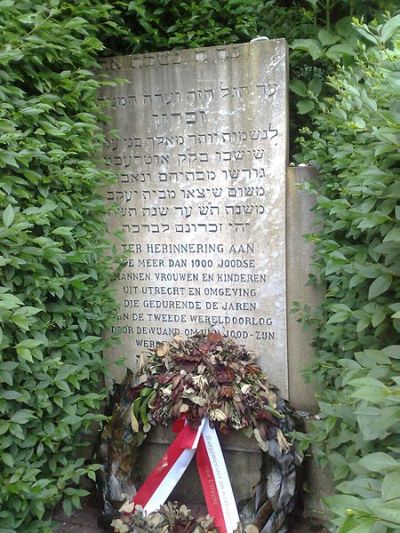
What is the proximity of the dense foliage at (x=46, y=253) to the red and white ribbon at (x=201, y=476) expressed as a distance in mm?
451

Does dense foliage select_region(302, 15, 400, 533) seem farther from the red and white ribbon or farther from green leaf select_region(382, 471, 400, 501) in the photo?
the red and white ribbon

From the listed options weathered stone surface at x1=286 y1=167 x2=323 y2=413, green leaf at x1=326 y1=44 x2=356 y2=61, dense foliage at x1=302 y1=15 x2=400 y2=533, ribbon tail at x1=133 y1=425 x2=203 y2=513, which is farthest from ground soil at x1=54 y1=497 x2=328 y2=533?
green leaf at x1=326 y1=44 x2=356 y2=61

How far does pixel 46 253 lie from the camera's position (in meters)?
2.44

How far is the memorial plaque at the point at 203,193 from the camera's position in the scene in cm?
309

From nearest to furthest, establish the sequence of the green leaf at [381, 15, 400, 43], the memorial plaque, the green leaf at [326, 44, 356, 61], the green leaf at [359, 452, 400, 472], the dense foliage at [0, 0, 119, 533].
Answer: the green leaf at [359, 452, 400, 472], the green leaf at [381, 15, 400, 43], the dense foliage at [0, 0, 119, 533], the green leaf at [326, 44, 356, 61], the memorial plaque

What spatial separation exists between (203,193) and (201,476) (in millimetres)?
1569

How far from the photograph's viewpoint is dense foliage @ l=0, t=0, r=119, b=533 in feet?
7.55

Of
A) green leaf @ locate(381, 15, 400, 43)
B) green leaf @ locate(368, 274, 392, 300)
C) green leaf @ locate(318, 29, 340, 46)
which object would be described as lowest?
green leaf @ locate(368, 274, 392, 300)

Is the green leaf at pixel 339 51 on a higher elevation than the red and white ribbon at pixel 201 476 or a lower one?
higher

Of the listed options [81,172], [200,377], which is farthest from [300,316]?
[81,172]

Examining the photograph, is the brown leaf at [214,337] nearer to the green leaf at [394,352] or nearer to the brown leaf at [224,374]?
the brown leaf at [224,374]

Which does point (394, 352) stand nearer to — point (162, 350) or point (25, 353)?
point (25, 353)

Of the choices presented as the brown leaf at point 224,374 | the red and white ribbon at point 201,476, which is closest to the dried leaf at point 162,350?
the brown leaf at point 224,374

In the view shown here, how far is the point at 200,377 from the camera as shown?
291 cm
